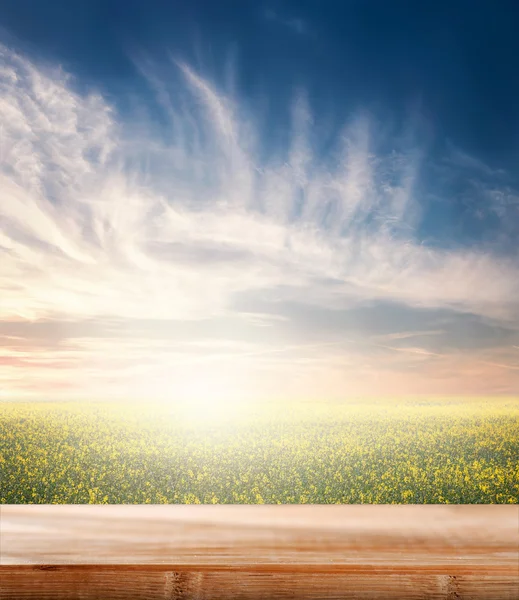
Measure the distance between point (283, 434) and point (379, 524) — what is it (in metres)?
9.25

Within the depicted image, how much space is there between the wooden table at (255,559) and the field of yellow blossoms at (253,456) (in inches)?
247

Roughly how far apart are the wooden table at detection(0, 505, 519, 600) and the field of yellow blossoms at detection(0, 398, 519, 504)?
6.27 meters

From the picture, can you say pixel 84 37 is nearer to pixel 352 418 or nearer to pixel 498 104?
pixel 498 104

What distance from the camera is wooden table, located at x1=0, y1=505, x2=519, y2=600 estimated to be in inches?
31.8

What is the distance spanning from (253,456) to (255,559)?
7959 mm

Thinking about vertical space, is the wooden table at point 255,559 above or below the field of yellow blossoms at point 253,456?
above

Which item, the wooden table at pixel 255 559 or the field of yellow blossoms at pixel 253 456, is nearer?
the wooden table at pixel 255 559

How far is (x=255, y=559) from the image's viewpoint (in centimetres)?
83

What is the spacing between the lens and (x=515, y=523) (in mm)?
994

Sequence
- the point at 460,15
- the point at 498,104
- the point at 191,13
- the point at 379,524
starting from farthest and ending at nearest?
the point at 498,104 < the point at 460,15 < the point at 191,13 < the point at 379,524

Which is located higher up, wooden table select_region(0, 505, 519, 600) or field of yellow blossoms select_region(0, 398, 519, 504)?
wooden table select_region(0, 505, 519, 600)

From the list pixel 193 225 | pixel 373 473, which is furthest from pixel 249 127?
pixel 373 473

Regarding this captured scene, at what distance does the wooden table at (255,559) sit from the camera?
807mm

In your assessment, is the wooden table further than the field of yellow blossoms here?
No
